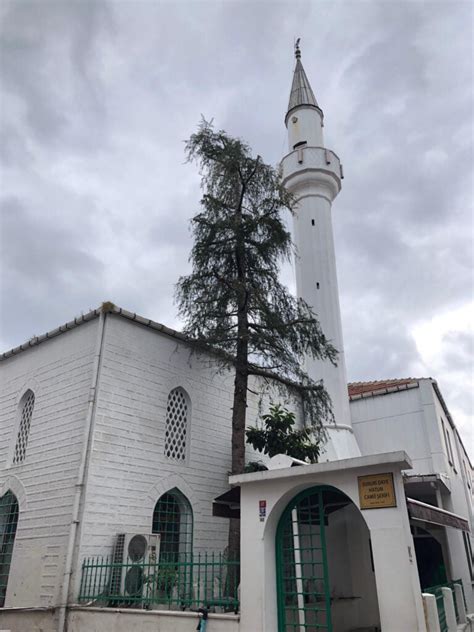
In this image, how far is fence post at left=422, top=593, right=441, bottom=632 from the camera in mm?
4926

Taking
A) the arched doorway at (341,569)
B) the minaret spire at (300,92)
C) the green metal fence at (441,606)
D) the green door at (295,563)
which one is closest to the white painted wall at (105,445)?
the arched doorway at (341,569)

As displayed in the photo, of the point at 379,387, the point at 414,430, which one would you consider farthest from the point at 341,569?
the point at 379,387

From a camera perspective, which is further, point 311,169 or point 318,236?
point 311,169

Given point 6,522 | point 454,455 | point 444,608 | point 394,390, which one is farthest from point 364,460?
point 454,455

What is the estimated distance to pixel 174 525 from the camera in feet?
33.0

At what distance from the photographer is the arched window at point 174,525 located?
967cm

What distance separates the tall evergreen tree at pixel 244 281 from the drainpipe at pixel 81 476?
1.94 m

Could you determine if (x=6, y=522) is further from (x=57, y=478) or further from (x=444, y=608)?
(x=444, y=608)

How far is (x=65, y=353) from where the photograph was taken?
414 inches

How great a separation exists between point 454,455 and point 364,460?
43.4 feet

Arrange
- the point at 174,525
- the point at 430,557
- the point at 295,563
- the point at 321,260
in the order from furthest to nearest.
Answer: the point at 321,260 → the point at 430,557 → the point at 174,525 → the point at 295,563

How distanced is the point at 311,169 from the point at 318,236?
2380 mm

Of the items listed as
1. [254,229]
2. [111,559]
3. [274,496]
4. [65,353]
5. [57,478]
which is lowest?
[111,559]

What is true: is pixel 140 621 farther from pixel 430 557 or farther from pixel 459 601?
pixel 430 557
